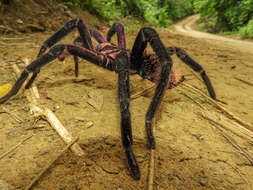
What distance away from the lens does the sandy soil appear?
4.00 ft

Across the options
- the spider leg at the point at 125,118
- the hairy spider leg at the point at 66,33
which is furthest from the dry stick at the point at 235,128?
the hairy spider leg at the point at 66,33

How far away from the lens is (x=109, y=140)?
5.07ft

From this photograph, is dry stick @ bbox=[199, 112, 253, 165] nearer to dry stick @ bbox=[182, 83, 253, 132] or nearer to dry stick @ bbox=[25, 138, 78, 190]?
dry stick @ bbox=[182, 83, 253, 132]

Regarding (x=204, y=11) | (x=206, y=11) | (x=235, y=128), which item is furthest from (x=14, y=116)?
(x=204, y=11)

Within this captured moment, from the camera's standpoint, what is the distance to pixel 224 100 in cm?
247

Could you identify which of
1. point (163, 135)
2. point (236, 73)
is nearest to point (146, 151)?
point (163, 135)

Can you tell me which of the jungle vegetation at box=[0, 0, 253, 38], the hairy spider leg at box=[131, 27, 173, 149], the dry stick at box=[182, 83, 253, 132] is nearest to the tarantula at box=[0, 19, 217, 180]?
the hairy spider leg at box=[131, 27, 173, 149]

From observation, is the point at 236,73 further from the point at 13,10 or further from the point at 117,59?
the point at 13,10

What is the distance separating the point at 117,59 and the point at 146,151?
0.96 m

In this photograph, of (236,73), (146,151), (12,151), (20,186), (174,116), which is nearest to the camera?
(20,186)

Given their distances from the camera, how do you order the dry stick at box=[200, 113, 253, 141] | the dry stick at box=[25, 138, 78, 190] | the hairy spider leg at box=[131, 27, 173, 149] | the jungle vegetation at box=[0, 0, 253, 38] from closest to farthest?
the dry stick at box=[25, 138, 78, 190], the hairy spider leg at box=[131, 27, 173, 149], the dry stick at box=[200, 113, 253, 141], the jungle vegetation at box=[0, 0, 253, 38]

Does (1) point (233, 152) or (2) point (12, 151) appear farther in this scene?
(1) point (233, 152)

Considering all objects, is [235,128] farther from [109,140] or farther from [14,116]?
[14,116]

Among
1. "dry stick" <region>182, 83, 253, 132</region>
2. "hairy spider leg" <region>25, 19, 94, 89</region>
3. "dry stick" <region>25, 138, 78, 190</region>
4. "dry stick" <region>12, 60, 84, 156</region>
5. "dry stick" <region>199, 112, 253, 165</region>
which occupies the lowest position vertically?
"dry stick" <region>199, 112, 253, 165</region>
